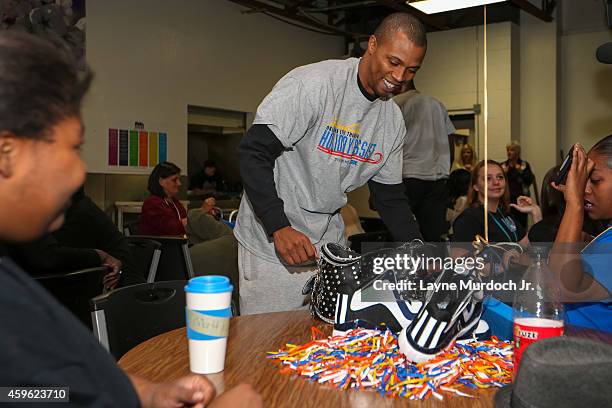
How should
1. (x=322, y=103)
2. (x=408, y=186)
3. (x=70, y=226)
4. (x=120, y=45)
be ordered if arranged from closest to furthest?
1. (x=322, y=103)
2. (x=70, y=226)
3. (x=408, y=186)
4. (x=120, y=45)

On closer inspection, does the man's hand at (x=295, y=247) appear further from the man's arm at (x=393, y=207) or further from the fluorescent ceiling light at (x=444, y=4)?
the fluorescent ceiling light at (x=444, y=4)

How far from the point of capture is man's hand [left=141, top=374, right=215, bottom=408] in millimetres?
809

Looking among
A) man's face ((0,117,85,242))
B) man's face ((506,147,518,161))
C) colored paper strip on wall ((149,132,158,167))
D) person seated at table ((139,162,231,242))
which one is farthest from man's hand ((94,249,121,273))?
man's face ((506,147,518,161))

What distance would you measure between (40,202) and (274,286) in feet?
4.09

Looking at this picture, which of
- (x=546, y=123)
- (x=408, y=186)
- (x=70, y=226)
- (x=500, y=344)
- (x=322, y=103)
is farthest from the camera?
(x=546, y=123)

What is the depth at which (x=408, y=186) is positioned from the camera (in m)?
4.07

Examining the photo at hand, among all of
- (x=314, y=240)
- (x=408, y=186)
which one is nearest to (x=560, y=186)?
(x=314, y=240)

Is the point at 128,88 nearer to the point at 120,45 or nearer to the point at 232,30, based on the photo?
the point at 120,45

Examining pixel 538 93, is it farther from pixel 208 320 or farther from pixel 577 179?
pixel 208 320

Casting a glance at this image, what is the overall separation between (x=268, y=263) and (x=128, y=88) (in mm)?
4778

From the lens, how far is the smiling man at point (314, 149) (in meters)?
1.73

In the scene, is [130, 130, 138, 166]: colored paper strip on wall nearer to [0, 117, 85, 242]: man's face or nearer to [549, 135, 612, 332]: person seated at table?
[549, 135, 612, 332]: person seated at table

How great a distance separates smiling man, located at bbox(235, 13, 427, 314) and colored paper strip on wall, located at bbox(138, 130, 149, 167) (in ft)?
15.0

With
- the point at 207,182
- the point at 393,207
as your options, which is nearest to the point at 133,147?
the point at 207,182
